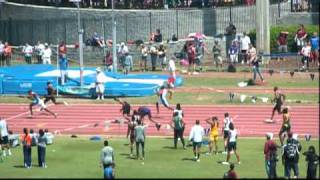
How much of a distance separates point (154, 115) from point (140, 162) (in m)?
9.03

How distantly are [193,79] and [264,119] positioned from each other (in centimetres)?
1083

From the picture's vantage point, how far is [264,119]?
3662cm

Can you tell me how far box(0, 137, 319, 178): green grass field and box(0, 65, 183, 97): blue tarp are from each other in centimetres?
875

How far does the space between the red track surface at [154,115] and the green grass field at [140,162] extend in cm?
183

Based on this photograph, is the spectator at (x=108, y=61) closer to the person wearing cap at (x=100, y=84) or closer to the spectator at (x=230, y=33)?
the person wearing cap at (x=100, y=84)

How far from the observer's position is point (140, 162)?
29.3m

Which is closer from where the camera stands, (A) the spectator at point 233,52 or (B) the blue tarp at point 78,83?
(B) the blue tarp at point 78,83

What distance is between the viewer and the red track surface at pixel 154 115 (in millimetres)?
35406

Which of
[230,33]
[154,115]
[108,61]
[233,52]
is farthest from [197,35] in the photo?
[154,115]

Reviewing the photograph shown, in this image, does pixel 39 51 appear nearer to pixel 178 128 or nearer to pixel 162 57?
pixel 162 57

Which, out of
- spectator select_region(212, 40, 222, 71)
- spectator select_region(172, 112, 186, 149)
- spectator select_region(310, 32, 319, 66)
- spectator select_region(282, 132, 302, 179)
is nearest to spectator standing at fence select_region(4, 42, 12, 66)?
spectator select_region(212, 40, 222, 71)

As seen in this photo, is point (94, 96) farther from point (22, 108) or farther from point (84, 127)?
point (84, 127)

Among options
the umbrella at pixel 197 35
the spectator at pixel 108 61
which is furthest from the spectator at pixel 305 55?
the spectator at pixel 108 61

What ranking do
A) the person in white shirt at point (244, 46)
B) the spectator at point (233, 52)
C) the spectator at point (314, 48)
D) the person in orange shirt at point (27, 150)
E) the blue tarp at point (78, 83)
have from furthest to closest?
the spectator at point (233, 52) < the person in white shirt at point (244, 46) < the spectator at point (314, 48) < the blue tarp at point (78, 83) < the person in orange shirt at point (27, 150)
